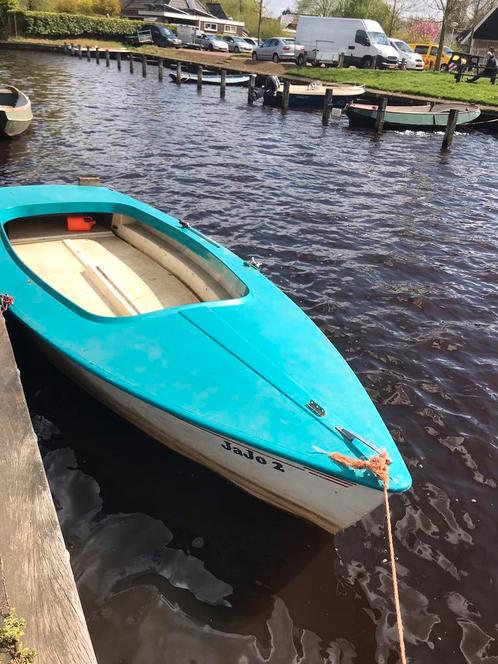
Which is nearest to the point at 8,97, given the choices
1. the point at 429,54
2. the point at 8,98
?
the point at 8,98

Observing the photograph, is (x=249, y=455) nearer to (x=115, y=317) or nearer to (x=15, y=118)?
(x=115, y=317)

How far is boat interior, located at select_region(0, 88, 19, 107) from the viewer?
16.7 meters

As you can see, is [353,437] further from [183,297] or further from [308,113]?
[308,113]

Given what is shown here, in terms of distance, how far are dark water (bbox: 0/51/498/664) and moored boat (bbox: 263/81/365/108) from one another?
14.3m

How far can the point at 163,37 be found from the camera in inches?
1935

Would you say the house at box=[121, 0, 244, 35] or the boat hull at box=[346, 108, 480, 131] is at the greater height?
the house at box=[121, 0, 244, 35]

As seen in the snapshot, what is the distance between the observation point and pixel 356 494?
3551 mm

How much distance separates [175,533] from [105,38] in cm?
5987

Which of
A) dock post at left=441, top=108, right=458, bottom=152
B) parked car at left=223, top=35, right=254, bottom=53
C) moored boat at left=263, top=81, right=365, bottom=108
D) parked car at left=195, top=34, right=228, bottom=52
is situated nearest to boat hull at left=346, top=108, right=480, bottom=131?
dock post at left=441, top=108, right=458, bottom=152

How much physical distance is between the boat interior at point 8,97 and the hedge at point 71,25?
130 feet

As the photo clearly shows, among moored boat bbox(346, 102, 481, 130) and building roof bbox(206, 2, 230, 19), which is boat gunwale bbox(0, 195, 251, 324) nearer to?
moored boat bbox(346, 102, 481, 130)

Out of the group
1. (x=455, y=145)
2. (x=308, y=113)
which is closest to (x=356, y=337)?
(x=455, y=145)

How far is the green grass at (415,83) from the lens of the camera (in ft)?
79.9

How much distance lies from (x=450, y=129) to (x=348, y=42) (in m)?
19.4
